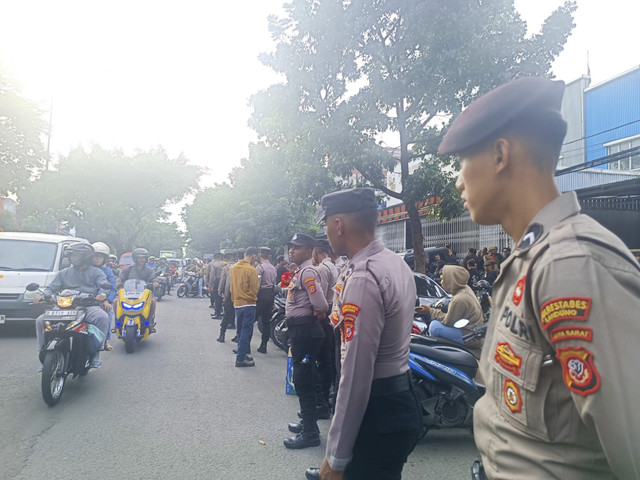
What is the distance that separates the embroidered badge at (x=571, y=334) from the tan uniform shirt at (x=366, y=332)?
3.53 feet

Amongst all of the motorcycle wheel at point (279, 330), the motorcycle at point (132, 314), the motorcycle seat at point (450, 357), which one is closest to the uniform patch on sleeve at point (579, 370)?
the motorcycle seat at point (450, 357)

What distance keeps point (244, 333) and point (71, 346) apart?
2680 millimetres

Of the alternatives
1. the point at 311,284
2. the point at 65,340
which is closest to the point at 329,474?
the point at 311,284

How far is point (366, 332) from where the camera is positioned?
6.54 ft

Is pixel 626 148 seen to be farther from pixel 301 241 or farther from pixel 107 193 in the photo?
pixel 107 193

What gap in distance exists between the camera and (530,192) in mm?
1210

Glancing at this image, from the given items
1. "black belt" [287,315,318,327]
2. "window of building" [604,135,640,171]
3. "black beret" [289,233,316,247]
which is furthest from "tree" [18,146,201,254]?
"black belt" [287,315,318,327]

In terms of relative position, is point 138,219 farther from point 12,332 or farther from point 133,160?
point 12,332

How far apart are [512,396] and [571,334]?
0.76 feet

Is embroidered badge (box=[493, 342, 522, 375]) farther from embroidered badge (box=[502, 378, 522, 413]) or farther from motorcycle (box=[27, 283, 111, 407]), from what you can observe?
motorcycle (box=[27, 283, 111, 407])

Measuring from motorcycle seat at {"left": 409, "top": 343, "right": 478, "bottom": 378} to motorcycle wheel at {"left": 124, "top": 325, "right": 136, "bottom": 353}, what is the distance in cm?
567

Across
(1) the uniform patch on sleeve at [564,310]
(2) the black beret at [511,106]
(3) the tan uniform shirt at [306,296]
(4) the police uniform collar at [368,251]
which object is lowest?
(3) the tan uniform shirt at [306,296]

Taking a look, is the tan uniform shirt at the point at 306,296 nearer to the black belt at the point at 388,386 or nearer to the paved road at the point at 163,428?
the paved road at the point at 163,428

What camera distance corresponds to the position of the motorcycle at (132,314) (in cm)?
868
